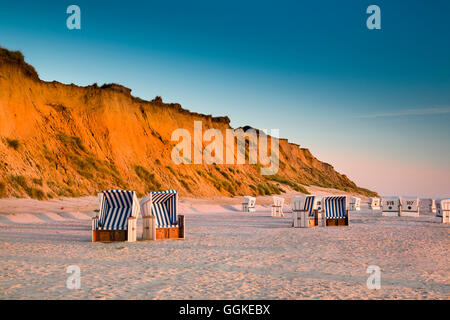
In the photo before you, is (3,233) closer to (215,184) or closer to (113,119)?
(113,119)

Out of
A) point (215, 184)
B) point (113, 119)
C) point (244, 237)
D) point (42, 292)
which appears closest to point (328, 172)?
point (215, 184)

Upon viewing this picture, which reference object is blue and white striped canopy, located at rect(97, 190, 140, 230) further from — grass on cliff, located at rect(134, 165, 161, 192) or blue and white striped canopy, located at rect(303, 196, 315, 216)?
grass on cliff, located at rect(134, 165, 161, 192)

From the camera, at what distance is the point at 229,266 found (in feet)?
26.5

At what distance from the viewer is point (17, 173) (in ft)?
85.1

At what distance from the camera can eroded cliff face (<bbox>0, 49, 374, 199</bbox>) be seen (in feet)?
92.6

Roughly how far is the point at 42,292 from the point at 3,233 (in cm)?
982

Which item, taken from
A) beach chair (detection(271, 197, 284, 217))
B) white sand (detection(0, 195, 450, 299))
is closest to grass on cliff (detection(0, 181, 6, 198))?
white sand (detection(0, 195, 450, 299))

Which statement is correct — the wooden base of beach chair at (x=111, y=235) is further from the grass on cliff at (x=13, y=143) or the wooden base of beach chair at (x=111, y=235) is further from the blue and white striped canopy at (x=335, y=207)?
the grass on cliff at (x=13, y=143)

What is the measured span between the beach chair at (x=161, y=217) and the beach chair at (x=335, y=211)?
25.8 ft

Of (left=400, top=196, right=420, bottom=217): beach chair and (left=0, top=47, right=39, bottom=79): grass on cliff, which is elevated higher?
(left=0, top=47, right=39, bottom=79): grass on cliff

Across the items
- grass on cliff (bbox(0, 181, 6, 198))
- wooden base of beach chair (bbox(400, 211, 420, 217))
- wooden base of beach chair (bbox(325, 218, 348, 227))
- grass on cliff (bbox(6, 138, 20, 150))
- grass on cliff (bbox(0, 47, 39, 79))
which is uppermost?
grass on cliff (bbox(0, 47, 39, 79))

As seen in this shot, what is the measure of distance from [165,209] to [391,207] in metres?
18.4

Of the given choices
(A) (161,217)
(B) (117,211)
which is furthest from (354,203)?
(B) (117,211)

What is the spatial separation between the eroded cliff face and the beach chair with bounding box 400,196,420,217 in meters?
20.0
